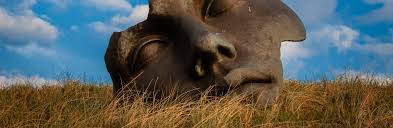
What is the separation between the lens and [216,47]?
620cm

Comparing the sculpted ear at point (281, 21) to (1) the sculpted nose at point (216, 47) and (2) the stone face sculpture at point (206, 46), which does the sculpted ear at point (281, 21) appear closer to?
(2) the stone face sculpture at point (206, 46)

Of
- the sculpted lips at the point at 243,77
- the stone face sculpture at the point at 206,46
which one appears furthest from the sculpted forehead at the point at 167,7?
the sculpted lips at the point at 243,77

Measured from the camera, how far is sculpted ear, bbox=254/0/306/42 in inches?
274

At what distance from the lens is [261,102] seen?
641 centimetres

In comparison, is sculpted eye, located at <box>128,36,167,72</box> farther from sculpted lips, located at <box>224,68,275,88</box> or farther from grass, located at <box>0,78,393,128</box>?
sculpted lips, located at <box>224,68,275,88</box>

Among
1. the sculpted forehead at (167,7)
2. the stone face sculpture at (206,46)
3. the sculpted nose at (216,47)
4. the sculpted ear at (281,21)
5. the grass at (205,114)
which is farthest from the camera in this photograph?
the sculpted ear at (281,21)

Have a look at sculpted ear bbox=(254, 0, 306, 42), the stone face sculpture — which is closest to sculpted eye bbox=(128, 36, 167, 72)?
the stone face sculpture

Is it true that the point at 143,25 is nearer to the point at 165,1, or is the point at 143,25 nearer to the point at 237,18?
the point at 165,1

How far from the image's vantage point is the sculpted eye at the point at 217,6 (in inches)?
276

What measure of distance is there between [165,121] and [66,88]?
6213 mm

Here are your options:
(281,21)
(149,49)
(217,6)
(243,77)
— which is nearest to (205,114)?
(243,77)

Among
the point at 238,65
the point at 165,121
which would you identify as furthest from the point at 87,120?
the point at 238,65

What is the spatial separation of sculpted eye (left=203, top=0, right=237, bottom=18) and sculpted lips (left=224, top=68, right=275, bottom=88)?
3.54 ft

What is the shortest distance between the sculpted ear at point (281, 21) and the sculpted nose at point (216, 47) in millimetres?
795
